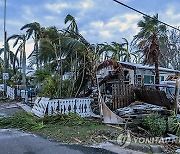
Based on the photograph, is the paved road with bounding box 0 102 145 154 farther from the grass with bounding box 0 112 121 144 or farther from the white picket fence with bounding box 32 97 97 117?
the white picket fence with bounding box 32 97 97 117

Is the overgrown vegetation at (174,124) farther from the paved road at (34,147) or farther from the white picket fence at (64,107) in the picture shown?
the white picket fence at (64,107)

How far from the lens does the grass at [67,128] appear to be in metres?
7.69

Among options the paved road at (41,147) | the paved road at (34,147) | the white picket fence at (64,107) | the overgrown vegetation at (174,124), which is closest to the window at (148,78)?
the white picket fence at (64,107)

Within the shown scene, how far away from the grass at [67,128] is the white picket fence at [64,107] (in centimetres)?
107

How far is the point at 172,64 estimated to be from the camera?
148 feet

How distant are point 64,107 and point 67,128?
2.60 meters

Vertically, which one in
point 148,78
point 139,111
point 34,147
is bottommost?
point 34,147

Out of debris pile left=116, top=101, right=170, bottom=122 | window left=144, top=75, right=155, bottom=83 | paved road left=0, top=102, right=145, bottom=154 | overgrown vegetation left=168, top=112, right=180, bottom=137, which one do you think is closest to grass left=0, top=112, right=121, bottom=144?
paved road left=0, top=102, right=145, bottom=154

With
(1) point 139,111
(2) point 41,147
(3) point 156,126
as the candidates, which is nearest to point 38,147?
(2) point 41,147

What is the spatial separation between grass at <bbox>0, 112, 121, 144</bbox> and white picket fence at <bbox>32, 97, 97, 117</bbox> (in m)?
1.07

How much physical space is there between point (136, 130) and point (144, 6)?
5405 millimetres

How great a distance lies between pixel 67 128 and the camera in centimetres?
902

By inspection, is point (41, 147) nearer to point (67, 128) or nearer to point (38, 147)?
point (38, 147)

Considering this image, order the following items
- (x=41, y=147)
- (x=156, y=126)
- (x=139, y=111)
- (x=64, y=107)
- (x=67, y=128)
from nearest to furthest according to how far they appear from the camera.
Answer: (x=41, y=147) → (x=156, y=126) → (x=67, y=128) → (x=139, y=111) → (x=64, y=107)
